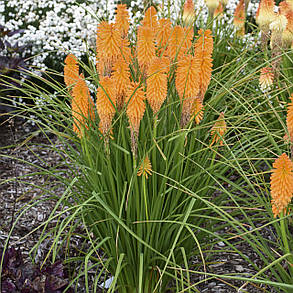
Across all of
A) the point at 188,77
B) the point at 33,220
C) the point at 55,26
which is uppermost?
the point at 188,77

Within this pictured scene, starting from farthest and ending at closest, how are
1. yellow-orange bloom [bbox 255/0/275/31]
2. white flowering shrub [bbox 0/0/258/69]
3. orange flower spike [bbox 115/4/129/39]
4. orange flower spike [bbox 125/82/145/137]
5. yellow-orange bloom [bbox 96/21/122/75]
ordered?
white flowering shrub [bbox 0/0/258/69], yellow-orange bloom [bbox 255/0/275/31], orange flower spike [bbox 115/4/129/39], yellow-orange bloom [bbox 96/21/122/75], orange flower spike [bbox 125/82/145/137]

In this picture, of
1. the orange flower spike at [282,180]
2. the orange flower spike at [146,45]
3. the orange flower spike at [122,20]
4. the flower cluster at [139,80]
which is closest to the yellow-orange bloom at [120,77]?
the flower cluster at [139,80]

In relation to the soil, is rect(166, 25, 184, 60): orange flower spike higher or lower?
higher

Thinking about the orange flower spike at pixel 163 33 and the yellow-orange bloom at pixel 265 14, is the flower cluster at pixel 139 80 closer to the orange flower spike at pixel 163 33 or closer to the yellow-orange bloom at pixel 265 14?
the orange flower spike at pixel 163 33

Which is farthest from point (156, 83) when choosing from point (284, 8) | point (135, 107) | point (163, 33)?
point (284, 8)

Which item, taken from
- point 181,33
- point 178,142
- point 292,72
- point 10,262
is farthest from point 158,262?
point 292,72

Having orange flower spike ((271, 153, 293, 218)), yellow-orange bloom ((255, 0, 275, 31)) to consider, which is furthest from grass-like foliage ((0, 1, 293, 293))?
yellow-orange bloom ((255, 0, 275, 31))

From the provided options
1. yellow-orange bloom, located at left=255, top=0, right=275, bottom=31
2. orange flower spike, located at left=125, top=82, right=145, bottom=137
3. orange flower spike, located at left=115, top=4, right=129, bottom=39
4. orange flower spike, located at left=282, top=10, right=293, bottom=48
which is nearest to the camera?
orange flower spike, located at left=125, top=82, right=145, bottom=137

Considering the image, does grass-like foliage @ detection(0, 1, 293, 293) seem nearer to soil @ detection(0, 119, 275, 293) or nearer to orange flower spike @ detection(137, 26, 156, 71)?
orange flower spike @ detection(137, 26, 156, 71)

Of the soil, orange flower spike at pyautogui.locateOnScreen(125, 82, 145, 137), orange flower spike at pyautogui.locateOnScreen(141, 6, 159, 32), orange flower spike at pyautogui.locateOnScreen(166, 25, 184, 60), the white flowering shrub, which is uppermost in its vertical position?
orange flower spike at pyautogui.locateOnScreen(141, 6, 159, 32)

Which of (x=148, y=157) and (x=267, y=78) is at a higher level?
(x=267, y=78)

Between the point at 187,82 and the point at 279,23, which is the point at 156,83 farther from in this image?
the point at 279,23

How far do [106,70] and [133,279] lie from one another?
111cm

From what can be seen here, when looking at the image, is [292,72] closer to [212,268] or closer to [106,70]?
[212,268]
